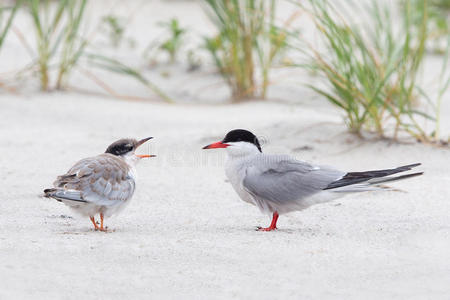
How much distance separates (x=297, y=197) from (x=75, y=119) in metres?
2.96

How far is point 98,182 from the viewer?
10.6 feet

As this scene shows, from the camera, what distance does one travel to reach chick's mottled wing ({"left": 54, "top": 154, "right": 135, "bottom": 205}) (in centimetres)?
317

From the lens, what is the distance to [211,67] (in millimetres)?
7301

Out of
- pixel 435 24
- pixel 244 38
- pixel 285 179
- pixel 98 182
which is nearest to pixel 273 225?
pixel 285 179

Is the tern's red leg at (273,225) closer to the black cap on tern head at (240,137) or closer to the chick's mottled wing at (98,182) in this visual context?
the black cap on tern head at (240,137)

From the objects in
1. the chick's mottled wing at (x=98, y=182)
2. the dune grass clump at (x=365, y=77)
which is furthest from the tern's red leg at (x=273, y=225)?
the dune grass clump at (x=365, y=77)

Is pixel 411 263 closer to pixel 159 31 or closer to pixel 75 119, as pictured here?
pixel 75 119

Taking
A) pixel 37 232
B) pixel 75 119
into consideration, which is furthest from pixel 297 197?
pixel 75 119

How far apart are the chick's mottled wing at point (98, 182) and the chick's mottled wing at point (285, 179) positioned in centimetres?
61

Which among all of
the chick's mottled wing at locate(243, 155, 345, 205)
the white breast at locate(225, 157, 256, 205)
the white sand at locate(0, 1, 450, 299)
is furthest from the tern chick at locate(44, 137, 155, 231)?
the chick's mottled wing at locate(243, 155, 345, 205)

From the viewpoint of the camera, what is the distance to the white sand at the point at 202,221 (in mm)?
2594

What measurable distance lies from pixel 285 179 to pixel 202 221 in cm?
49

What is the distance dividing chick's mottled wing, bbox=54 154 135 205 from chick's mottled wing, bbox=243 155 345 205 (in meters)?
0.61

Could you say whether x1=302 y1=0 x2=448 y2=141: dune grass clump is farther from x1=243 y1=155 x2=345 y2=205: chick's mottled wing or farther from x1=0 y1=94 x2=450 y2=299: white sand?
x1=243 y1=155 x2=345 y2=205: chick's mottled wing
